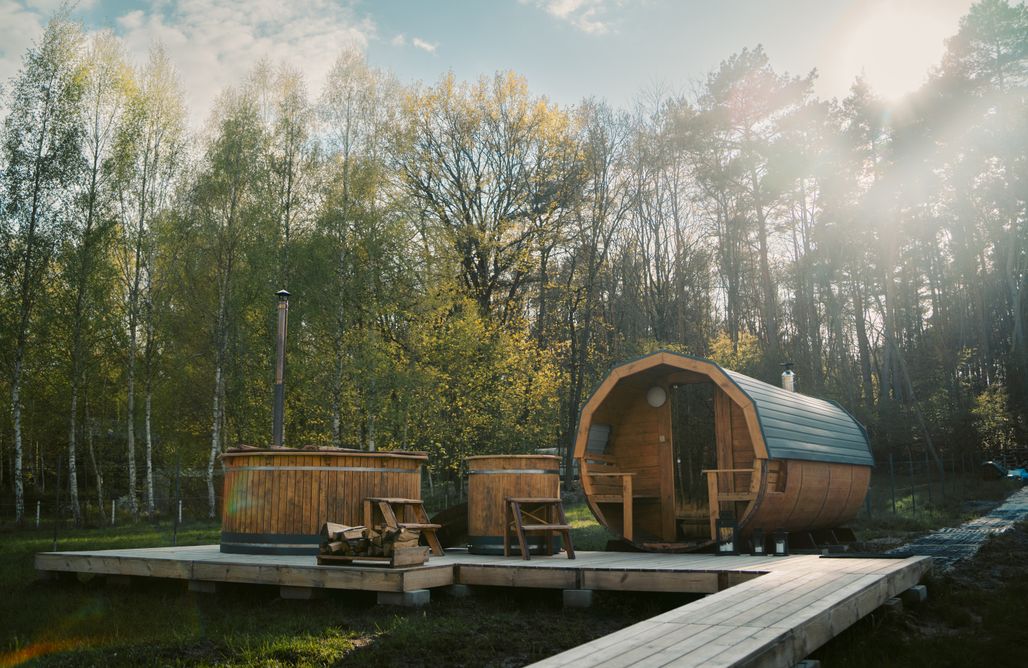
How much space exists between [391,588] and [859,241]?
2688cm

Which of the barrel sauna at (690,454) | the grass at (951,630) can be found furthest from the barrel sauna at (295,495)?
the grass at (951,630)

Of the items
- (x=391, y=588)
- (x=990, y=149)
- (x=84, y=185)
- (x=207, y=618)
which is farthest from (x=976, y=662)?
(x=990, y=149)

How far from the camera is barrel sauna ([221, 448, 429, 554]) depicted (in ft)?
28.6

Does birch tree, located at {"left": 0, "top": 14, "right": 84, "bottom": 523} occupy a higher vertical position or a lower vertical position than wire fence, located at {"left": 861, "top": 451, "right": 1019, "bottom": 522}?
higher

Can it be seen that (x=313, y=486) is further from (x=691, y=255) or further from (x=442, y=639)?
(x=691, y=255)

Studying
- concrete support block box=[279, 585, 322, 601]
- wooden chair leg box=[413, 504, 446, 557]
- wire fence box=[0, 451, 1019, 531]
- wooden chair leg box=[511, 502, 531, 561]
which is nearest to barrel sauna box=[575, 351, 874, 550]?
wooden chair leg box=[511, 502, 531, 561]

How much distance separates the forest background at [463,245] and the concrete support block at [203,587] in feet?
40.3

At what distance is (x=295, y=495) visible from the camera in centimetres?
873

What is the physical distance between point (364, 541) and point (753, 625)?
165 inches

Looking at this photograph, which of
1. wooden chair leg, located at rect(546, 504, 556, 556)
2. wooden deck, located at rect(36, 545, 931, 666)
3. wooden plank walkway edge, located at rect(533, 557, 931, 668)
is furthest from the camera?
wooden chair leg, located at rect(546, 504, 556, 556)

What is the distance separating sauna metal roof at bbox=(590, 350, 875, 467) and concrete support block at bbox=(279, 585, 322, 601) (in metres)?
4.97

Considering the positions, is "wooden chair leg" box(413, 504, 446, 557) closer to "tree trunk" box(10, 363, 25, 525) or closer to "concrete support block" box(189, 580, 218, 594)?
"concrete support block" box(189, 580, 218, 594)

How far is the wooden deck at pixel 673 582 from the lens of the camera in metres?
3.59

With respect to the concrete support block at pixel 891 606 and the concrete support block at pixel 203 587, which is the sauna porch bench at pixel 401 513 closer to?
the concrete support block at pixel 203 587
